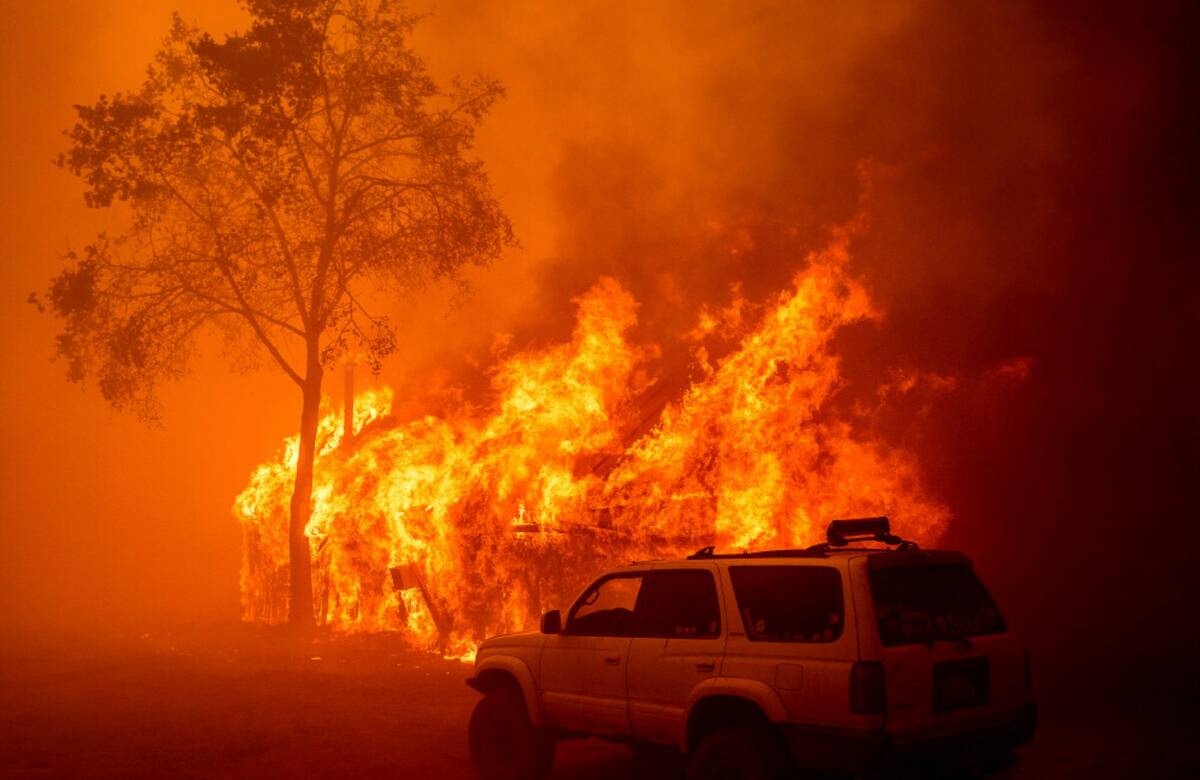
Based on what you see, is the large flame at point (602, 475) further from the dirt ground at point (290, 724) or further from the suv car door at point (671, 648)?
the suv car door at point (671, 648)

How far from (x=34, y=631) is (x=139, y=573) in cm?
1086

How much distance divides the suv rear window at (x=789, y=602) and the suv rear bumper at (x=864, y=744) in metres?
0.54

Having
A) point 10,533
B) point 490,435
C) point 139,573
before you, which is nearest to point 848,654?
point 490,435

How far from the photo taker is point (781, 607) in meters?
6.16

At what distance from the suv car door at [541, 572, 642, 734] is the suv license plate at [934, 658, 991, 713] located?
2.17 metres

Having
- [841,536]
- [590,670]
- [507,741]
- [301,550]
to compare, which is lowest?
[507,741]

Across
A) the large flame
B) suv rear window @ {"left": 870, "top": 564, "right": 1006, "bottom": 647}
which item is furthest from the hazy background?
suv rear window @ {"left": 870, "top": 564, "right": 1006, "bottom": 647}

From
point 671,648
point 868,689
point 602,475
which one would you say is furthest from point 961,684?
point 602,475

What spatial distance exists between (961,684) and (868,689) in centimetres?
77

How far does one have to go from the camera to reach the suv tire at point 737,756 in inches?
227

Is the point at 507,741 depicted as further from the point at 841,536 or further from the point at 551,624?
the point at 841,536

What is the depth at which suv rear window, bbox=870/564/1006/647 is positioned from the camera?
18.9 feet

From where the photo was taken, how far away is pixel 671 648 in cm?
661

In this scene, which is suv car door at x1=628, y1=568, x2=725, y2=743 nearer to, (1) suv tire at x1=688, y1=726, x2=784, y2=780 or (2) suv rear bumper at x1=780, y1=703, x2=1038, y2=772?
(1) suv tire at x1=688, y1=726, x2=784, y2=780
